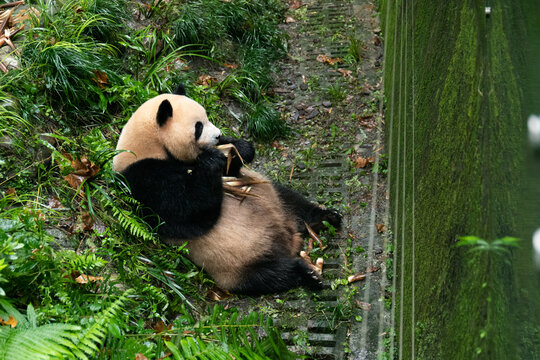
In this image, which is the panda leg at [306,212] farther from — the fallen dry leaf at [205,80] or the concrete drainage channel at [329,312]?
the fallen dry leaf at [205,80]

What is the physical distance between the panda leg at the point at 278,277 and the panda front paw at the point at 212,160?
88cm

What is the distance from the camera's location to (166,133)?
4.22 metres

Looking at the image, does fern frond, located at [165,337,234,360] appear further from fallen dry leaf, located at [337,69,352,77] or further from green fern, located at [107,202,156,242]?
fallen dry leaf, located at [337,69,352,77]

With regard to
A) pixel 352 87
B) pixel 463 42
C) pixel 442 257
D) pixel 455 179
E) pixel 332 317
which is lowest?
pixel 332 317

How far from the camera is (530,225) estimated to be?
1051mm

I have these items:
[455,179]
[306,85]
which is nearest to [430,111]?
[455,179]

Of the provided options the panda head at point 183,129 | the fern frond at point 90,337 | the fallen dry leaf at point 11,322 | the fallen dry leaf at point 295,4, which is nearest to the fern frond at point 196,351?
the fern frond at point 90,337

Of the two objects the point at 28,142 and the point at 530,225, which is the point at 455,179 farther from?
the point at 28,142

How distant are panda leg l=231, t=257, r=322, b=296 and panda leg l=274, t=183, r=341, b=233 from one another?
2.03ft

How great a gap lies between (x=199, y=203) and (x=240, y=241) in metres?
0.49

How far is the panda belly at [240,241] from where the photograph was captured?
4.21 meters

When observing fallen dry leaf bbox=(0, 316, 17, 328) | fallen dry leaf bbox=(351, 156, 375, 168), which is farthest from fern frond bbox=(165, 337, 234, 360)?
fallen dry leaf bbox=(351, 156, 375, 168)

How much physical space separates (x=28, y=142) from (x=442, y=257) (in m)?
3.92

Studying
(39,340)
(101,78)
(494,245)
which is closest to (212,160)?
(101,78)
